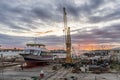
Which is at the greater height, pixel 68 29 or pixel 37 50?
pixel 68 29

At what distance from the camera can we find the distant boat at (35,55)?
42578 millimetres

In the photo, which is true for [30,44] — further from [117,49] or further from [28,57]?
[117,49]

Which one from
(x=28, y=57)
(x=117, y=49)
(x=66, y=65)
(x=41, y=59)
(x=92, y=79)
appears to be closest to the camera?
(x=92, y=79)

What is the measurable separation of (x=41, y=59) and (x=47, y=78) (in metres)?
19.9

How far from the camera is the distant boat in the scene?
42.6 meters

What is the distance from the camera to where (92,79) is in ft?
79.5

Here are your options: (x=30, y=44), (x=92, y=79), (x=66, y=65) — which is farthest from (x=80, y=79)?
(x=30, y=44)

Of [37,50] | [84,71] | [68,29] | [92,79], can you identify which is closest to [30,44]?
[37,50]

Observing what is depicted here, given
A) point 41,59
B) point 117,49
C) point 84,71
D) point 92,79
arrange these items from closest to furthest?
point 92,79 → point 84,71 → point 41,59 → point 117,49

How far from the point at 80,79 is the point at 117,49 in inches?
1412

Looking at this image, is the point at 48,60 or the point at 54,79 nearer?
the point at 54,79

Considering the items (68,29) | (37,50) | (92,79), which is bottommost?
(92,79)

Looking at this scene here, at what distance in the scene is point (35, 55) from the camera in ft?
143

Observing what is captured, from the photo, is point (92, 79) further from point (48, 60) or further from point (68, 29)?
point (48, 60)
